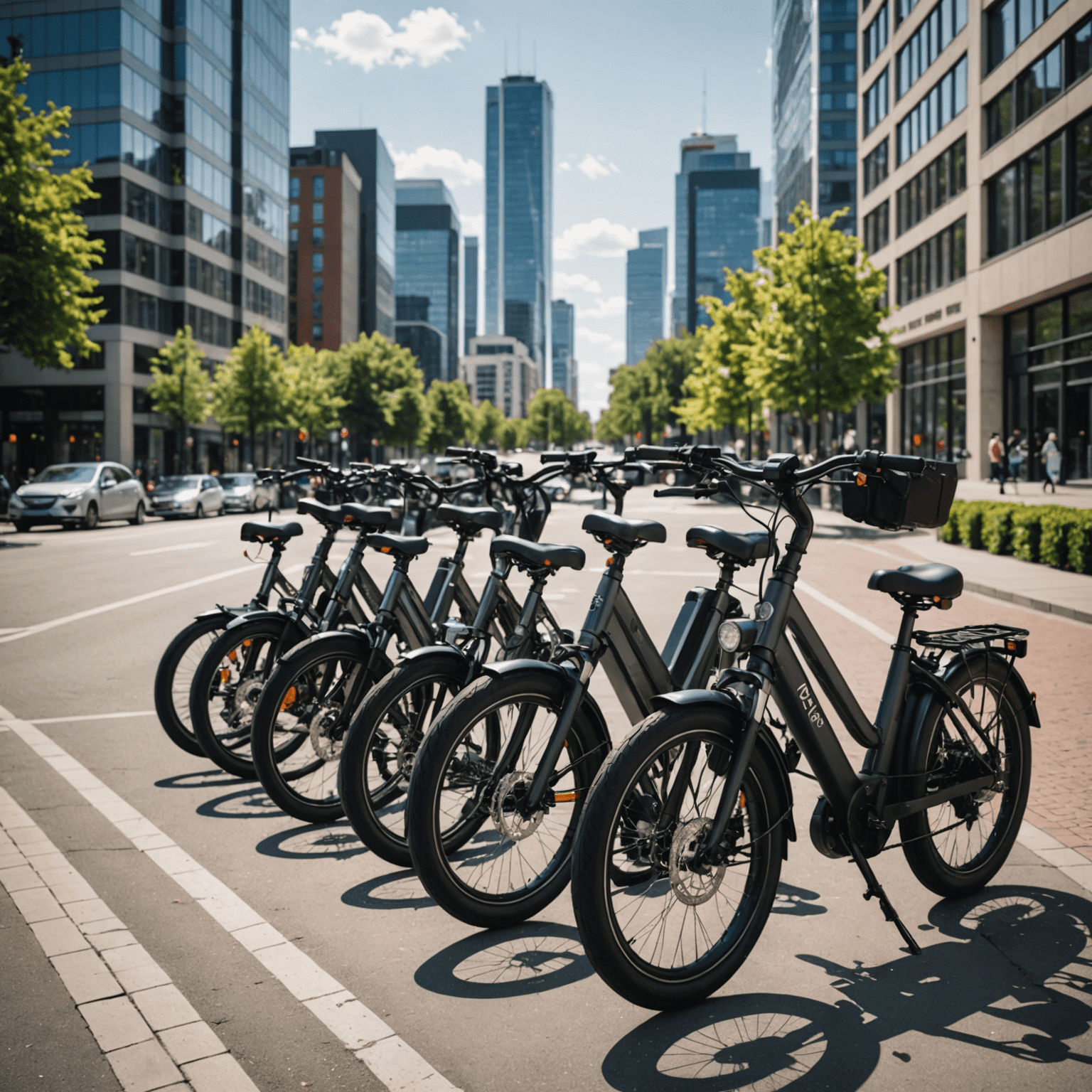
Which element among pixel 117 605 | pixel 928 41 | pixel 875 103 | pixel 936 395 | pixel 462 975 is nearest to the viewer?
pixel 462 975

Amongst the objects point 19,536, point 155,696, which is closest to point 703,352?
point 19,536

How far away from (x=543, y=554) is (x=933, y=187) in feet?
143

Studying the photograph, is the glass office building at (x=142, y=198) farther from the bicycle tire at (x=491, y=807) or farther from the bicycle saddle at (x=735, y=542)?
the bicycle saddle at (x=735, y=542)

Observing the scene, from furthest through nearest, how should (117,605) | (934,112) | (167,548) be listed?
(934,112), (167,548), (117,605)

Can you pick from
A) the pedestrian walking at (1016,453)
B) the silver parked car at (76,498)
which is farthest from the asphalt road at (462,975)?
the pedestrian walking at (1016,453)

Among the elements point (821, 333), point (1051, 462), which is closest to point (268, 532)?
point (1051, 462)

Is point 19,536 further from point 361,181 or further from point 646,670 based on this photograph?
point 361,181

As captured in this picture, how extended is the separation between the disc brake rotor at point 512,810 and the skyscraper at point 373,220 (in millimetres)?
118149

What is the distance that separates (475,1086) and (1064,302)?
33631 mm

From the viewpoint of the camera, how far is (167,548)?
20953 millimetres

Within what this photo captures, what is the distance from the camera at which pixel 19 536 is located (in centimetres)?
2547

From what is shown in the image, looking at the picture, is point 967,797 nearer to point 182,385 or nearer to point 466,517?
point 466,517

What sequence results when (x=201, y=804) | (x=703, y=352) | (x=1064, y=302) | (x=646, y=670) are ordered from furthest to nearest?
(x=703, y=352)
(x=1064, y=302)
(x=201, y=804)
(x=646, y=670)

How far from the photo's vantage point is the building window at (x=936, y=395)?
132 ft
